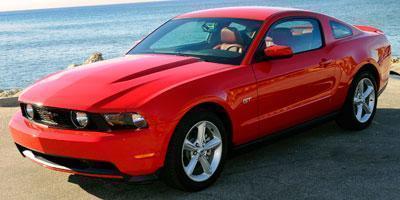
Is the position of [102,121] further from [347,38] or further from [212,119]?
[347,38]

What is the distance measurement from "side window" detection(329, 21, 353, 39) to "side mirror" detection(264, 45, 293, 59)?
1326mm

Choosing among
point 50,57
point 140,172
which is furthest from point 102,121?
point 50,57

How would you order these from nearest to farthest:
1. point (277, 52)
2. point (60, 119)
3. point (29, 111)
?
point (60, 119) → point (29, 111) → point (277, 52)

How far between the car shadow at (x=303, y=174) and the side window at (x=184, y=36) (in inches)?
52.1

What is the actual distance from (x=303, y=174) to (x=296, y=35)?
1584 mm

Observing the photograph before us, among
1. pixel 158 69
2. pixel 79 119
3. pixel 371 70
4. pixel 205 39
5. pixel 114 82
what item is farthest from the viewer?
pixel 371 70

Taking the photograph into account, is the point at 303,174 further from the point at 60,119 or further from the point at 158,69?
the point at 60,119

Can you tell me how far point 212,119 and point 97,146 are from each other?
1.05 meters

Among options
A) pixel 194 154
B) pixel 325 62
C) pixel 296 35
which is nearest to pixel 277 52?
pixel 296 35

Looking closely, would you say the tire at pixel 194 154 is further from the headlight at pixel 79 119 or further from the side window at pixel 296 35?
the side window at pixel 296 35

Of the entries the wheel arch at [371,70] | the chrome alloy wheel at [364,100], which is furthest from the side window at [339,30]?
the chrome alloy wheel at [364,100]

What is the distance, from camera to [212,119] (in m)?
4.57

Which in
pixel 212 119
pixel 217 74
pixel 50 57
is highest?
pixel 217 74

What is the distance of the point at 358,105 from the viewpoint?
259 inches
